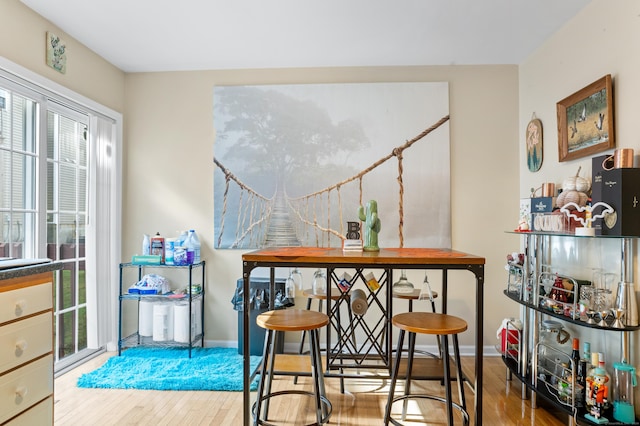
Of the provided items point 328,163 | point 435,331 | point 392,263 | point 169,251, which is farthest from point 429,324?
point 169,251

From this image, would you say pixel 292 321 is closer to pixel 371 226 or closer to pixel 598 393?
pixel 371 226

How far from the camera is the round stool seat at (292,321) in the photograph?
1964 millimetres

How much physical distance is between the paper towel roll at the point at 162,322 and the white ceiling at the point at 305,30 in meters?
2.13

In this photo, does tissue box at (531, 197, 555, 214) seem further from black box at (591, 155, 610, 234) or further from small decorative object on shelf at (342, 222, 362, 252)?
small decorative object on shelf at (342, 222, 362, 252)

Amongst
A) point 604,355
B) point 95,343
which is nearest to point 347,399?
point 604,355

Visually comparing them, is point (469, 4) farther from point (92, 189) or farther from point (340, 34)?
point (92, 189)

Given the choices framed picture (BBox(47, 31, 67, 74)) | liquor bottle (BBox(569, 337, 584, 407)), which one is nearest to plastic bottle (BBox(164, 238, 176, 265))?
framed picture (BBox(47, 31, 67, 74))

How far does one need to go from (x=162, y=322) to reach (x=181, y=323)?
0.57ft

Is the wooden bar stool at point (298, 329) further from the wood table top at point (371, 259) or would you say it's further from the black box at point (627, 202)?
A: the black box at point (627, 202)

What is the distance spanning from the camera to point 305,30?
114 inches

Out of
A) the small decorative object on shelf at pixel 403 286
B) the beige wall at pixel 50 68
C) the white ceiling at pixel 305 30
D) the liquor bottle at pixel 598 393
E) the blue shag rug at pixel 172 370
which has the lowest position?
the blue shag rug at pixel 172 370

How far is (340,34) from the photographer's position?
9.73 ft

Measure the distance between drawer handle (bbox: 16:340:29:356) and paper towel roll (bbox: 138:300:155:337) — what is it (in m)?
1.90

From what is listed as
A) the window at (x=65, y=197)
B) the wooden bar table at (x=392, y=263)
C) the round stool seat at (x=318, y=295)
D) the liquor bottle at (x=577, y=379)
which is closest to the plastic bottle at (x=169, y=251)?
the window at (x=65, y=197)
